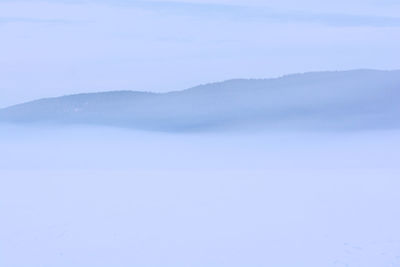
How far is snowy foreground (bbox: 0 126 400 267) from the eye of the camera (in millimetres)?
1217

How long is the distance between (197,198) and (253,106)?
0.42 m

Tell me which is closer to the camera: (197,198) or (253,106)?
(197,198)

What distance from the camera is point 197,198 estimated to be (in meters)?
1.34

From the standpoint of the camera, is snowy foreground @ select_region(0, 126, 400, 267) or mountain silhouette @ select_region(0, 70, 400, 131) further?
mountain silhouette @ select_region(0, 70, 400, 131)

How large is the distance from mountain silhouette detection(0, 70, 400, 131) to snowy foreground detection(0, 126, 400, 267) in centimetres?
4

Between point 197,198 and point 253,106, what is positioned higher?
point 253,106

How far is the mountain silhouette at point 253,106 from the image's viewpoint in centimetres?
160

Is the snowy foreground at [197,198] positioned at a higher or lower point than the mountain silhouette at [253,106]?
lower

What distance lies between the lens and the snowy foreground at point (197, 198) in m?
1.22

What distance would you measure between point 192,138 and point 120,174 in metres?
0.26

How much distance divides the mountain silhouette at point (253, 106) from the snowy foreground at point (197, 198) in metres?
0.04

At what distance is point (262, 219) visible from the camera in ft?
4.30

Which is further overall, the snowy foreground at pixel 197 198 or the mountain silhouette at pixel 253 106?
the mountain silhouette at pixel 253 106

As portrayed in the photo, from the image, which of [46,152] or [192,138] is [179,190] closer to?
[192,138]
